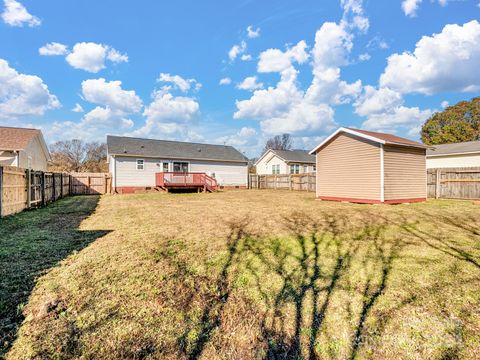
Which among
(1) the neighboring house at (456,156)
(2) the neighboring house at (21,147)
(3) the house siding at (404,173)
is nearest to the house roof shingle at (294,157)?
(1) the neighboring house at (456,156)

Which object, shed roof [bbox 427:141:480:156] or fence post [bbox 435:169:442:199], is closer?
fence post [bbox 435:169:442:199]

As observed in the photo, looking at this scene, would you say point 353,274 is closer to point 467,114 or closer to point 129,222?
point 129,222

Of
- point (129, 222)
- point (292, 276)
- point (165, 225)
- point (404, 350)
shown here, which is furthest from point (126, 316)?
point (129, 222)

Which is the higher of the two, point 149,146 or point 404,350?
point 149,146

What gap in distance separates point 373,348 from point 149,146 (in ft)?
74.6

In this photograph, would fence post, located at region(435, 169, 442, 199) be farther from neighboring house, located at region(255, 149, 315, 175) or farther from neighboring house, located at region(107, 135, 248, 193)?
neighboring house, located at region(107, 135, 248, 193)

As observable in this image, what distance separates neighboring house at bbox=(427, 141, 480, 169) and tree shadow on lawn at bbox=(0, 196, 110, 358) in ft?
77.0

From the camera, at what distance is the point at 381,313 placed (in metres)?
3.00

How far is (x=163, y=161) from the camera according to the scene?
22.4 m

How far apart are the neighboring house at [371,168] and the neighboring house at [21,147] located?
17.6 metres

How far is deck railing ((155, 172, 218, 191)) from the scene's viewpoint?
64.2 ft

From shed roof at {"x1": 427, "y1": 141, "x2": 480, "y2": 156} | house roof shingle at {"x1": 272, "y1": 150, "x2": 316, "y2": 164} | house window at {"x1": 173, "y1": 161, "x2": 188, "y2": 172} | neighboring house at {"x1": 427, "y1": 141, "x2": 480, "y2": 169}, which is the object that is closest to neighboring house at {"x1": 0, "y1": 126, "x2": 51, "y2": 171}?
house window at {"x1": 173, "y1": 161, "x2": 188, "y2": 172}

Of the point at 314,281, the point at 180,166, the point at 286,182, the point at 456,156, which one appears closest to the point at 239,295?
the point at 314,281

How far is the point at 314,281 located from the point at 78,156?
40.0m
